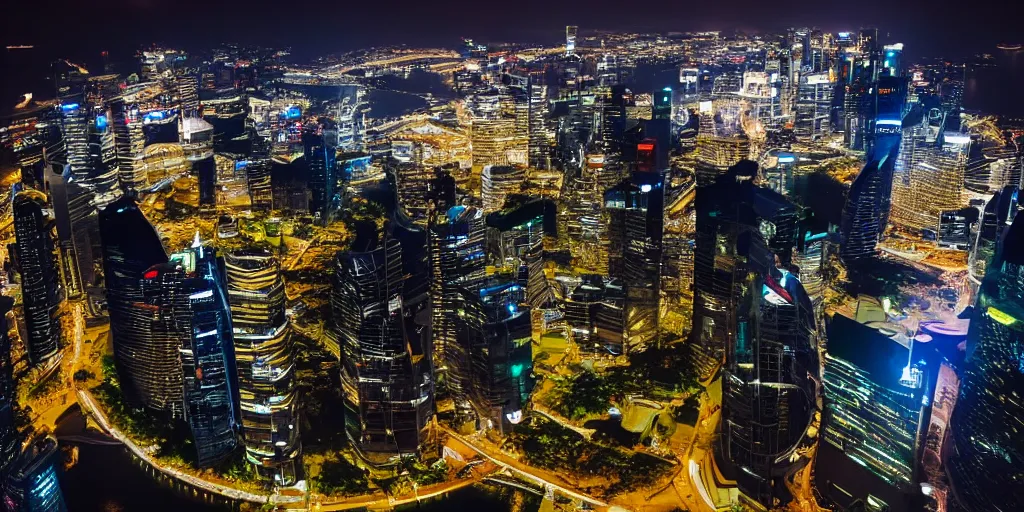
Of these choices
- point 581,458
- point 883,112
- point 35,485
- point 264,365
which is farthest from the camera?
point 883,112

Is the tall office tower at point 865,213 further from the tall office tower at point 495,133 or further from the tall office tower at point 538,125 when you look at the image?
the tall office tower at point 495,133

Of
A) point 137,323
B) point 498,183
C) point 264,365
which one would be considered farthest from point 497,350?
point 498,183

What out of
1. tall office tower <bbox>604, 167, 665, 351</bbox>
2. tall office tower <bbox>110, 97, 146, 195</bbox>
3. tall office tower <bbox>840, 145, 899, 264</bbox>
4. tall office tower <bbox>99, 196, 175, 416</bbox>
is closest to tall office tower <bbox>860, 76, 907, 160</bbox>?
tall office tower <bbox>840, 145, 899, 264</bbox>

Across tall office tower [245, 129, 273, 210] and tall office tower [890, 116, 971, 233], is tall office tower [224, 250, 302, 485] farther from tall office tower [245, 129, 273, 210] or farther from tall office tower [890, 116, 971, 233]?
tall office tower [890, 116, 971, 233]

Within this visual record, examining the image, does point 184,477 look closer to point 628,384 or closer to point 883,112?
point 628,384

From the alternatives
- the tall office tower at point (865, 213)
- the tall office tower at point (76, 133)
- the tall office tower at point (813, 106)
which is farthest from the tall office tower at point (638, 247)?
the tall office tower at point (76, 133)

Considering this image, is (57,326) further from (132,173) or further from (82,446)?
(132,173)

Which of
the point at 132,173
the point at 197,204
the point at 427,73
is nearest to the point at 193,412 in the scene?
the point at 197,204
